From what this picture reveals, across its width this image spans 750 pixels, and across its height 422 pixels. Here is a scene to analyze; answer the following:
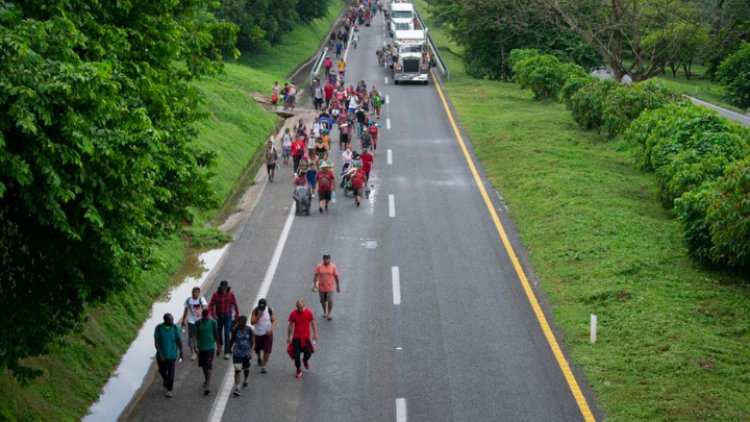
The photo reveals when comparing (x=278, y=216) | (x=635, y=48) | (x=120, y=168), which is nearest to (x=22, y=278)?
(x=120, y=168)

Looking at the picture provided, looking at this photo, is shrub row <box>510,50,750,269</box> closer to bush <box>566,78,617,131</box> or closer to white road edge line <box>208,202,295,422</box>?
bush <box>566,78,617,131</box>

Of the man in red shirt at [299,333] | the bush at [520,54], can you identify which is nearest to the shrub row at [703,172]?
the man in red shirt at [299,333]

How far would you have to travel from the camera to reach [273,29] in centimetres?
6191

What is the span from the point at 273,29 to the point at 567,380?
50.0m

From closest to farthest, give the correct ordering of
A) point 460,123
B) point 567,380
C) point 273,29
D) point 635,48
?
point 567,380 → point 460,123 → point 635,48 → point 273,29

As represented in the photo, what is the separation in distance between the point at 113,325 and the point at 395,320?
552cm

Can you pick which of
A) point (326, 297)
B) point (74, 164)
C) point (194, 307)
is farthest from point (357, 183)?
point (74, 164)

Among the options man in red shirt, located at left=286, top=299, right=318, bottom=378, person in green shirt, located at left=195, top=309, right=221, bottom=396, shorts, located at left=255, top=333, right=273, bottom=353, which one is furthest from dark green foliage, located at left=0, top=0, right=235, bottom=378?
shorts, located at left=255, top=333, right=273, bottom=353

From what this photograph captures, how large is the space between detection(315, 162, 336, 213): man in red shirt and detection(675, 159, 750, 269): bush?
30.8 ft

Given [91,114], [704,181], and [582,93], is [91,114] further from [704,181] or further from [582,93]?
[582,93]

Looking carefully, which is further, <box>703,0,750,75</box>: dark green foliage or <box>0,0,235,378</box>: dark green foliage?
<box>703,0,750,75</box>: dark green foliage

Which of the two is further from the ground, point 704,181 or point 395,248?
point 704,181

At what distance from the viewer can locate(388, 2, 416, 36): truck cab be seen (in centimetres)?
7576

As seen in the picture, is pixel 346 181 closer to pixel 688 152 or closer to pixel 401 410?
pixel 688 152
